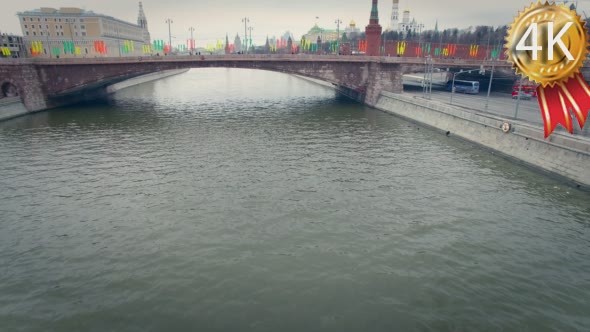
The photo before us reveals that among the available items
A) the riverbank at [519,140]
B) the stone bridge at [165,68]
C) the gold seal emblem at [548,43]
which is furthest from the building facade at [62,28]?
the gold seal emblem at [548,43]

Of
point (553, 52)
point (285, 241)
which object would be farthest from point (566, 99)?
point (285, 241)

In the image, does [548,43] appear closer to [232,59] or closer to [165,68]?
[232,59]

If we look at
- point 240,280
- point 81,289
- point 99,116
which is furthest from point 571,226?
point 99,116

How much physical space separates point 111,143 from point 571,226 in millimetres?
44285

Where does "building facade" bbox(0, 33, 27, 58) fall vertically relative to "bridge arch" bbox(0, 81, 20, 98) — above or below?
above

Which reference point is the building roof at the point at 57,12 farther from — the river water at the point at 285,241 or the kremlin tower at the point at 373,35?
the river water at the point at 285,241

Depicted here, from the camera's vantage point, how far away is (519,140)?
34.5 m

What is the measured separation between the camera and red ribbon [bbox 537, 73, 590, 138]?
2306cm

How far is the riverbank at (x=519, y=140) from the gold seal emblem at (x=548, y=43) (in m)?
9.00

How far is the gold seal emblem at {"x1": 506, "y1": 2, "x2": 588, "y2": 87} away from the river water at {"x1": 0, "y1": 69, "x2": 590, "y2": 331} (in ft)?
30.8

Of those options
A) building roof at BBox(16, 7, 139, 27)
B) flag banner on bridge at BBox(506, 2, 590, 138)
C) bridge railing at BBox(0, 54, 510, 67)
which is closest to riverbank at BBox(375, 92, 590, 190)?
flag banner on bridge at BBox(506, 2, 590, 138)

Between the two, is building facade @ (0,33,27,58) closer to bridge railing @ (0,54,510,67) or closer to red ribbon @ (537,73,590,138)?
bridge railing @ (0,54,510,67)

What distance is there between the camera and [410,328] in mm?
→ 13602

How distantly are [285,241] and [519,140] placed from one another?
2846cm
